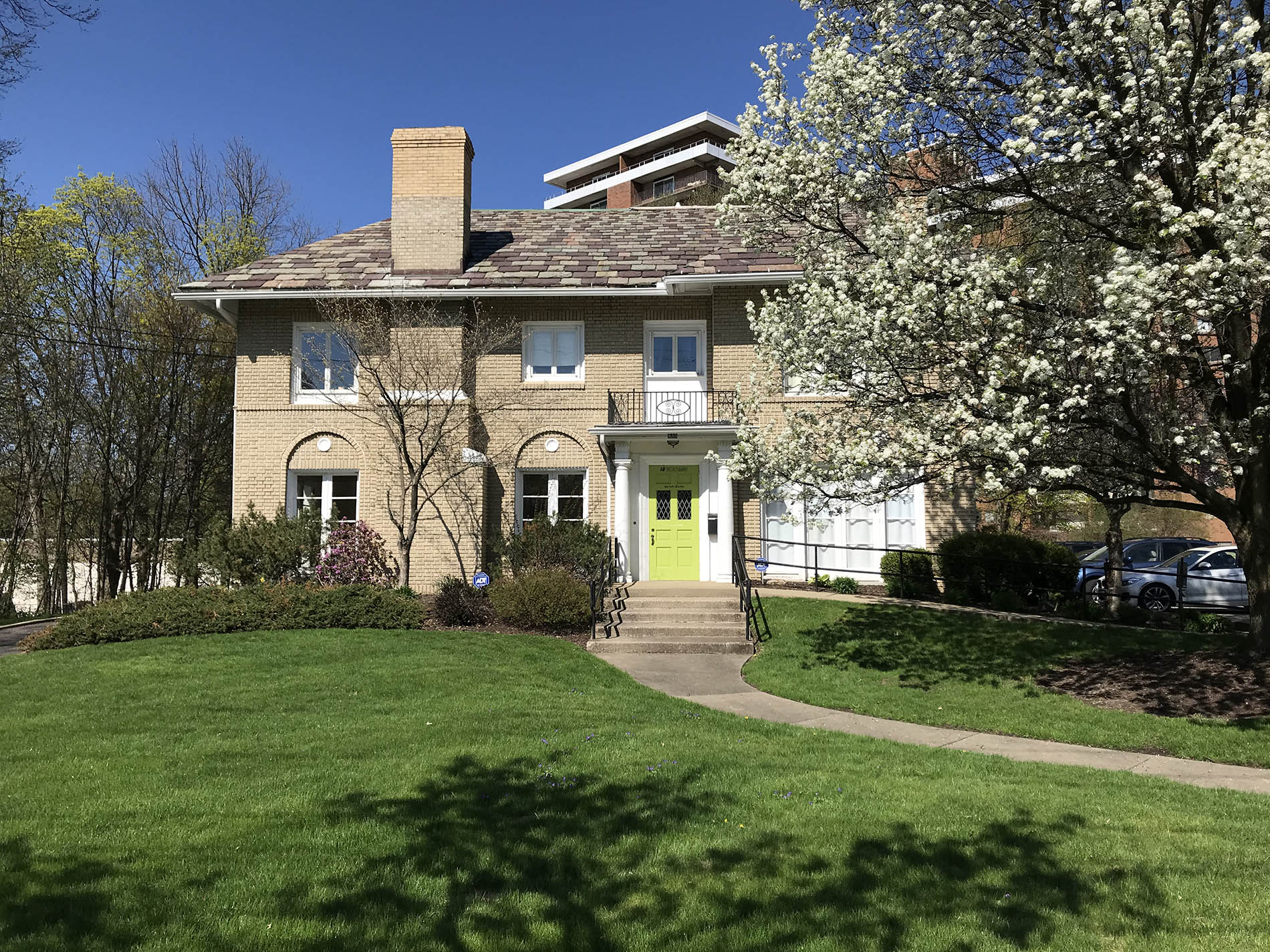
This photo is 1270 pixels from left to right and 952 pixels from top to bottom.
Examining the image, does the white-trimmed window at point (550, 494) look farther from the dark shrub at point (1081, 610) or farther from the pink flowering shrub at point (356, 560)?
the dark shrub at point (1081, 610)

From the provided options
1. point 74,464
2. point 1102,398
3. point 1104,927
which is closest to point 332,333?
point 74,464

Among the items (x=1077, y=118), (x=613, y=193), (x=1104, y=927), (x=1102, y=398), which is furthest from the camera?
(x=613, y=193)

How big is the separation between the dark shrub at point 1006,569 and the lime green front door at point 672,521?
193 inches

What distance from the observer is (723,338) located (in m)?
17.5

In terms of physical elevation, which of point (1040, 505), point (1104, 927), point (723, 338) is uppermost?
point (723, 338)

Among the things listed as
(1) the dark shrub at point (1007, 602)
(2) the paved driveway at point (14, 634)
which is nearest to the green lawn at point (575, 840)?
(2) the paved driveway at point (14, 634)

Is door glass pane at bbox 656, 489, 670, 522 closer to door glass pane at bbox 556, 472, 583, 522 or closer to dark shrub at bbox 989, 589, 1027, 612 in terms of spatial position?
door glass pane at bbox 556, 472, 583, 522

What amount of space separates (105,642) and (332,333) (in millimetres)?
7470

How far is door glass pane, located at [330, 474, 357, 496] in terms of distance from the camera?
17812mm

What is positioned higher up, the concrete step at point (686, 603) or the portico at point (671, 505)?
the portico at point (671, 505)

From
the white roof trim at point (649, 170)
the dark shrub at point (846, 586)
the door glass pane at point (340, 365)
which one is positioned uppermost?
the white roof trim at point (649, 170)

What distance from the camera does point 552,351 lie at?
18.1m

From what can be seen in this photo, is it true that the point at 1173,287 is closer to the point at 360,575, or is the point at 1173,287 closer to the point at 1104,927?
the point at 1104,927

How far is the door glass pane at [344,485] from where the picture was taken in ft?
58.4
